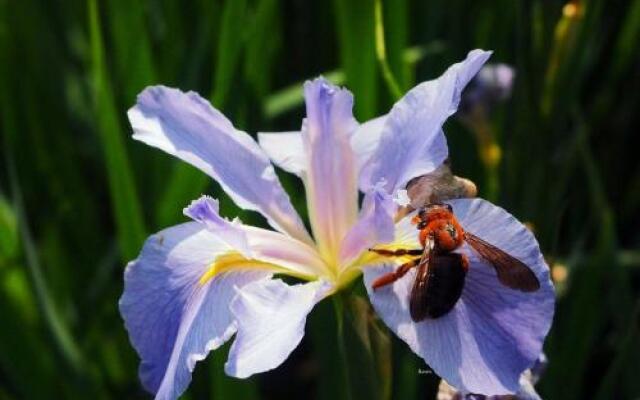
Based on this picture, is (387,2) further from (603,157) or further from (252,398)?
(603,157)

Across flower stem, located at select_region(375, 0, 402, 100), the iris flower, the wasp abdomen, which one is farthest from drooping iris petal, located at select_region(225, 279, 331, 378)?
flower stem, located at select_region(375, 0, 402, 100)

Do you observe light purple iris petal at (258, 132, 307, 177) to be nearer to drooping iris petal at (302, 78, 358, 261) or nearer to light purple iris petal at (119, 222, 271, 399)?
drooping iris petal at (302, 78, 358, 261)

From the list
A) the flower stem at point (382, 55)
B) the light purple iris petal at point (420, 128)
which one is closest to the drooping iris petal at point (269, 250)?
the light purple iris petal at point (420, 128)

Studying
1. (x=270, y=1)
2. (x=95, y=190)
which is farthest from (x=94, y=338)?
(x=270, y=1)

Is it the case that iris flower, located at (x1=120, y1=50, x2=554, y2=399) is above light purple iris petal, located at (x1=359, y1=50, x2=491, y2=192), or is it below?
below

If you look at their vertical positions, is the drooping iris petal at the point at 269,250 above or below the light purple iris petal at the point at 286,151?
below

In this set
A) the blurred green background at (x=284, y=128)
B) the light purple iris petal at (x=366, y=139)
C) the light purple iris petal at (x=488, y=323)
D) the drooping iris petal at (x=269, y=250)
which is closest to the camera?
the light purple iris petal at (x=488, y=323)

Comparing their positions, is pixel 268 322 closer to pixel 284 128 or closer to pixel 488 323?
pixel 488 323

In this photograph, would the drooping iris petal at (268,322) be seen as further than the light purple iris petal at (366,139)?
No

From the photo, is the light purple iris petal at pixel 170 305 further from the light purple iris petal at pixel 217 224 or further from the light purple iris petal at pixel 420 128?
the light purple iris petal at pixel 420 128
